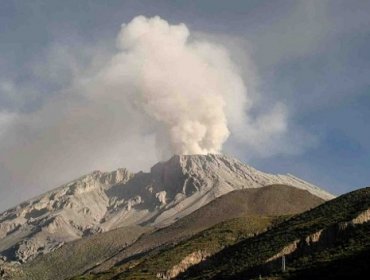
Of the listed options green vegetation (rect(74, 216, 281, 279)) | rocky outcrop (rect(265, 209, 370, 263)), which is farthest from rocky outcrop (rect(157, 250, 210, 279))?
rocky outcrop (rect(265, 209, 370, 263))

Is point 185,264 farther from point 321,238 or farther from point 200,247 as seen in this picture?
point 321,238

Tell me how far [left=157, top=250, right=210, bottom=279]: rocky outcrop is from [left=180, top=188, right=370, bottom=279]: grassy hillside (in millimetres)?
2643

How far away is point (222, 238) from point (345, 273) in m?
103

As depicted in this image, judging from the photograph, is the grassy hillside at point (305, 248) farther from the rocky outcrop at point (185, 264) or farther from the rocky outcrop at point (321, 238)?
the rocky outcrop at point (185, 264)

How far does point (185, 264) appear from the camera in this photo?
148m

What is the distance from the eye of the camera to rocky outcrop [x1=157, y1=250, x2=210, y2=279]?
141m

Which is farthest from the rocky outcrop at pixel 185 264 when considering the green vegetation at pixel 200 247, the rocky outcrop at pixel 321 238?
the rocky outcrop at pixel 321 238

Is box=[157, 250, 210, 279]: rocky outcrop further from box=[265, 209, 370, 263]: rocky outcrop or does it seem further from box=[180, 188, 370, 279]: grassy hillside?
box=[265, 209, 370, 263]: rocky outcrop

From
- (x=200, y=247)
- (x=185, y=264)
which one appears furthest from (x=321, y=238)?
(x=200, y=247)

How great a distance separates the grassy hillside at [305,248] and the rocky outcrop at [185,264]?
264 cm

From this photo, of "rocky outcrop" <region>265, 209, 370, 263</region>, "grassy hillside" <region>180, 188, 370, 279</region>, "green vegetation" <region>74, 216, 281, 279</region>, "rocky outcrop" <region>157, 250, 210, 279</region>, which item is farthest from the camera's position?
"green vegetation" <region>74, 216, 281, 279</region>

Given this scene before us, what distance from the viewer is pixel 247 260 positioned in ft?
380

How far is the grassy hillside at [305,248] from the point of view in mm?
84350

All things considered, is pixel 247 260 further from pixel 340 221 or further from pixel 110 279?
pixel 110 279
